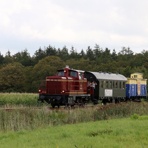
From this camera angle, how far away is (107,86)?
36.4 metres

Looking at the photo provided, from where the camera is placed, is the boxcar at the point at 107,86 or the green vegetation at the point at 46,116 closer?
the green vegetation at the point at 46,116

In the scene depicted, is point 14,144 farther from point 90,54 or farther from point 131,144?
point 90,54

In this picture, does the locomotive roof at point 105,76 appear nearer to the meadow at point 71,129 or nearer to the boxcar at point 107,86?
the boxcar at point 107,86

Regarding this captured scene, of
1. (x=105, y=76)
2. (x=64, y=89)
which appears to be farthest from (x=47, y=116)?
(x=105, y=76)

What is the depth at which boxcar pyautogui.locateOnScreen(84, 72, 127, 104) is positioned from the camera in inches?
1358

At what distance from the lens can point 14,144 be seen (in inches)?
458

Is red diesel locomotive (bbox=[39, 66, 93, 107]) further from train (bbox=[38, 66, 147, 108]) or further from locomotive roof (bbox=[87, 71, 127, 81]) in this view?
locomotive roof (bbox=[87, 71, 127, 81])

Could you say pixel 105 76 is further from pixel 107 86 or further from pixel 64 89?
pixel 64 89

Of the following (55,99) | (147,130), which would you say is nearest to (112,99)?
(55,99)

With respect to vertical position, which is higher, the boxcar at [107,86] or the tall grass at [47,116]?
the boxcar at [107,86]

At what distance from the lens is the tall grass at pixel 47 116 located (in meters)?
17.1

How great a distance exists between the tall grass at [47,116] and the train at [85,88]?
733 centimetres

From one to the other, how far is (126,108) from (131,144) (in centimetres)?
1196

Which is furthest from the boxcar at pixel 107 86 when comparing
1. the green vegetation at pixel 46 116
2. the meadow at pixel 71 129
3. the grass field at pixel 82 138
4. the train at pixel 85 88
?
the grass field at pixel 82 138
